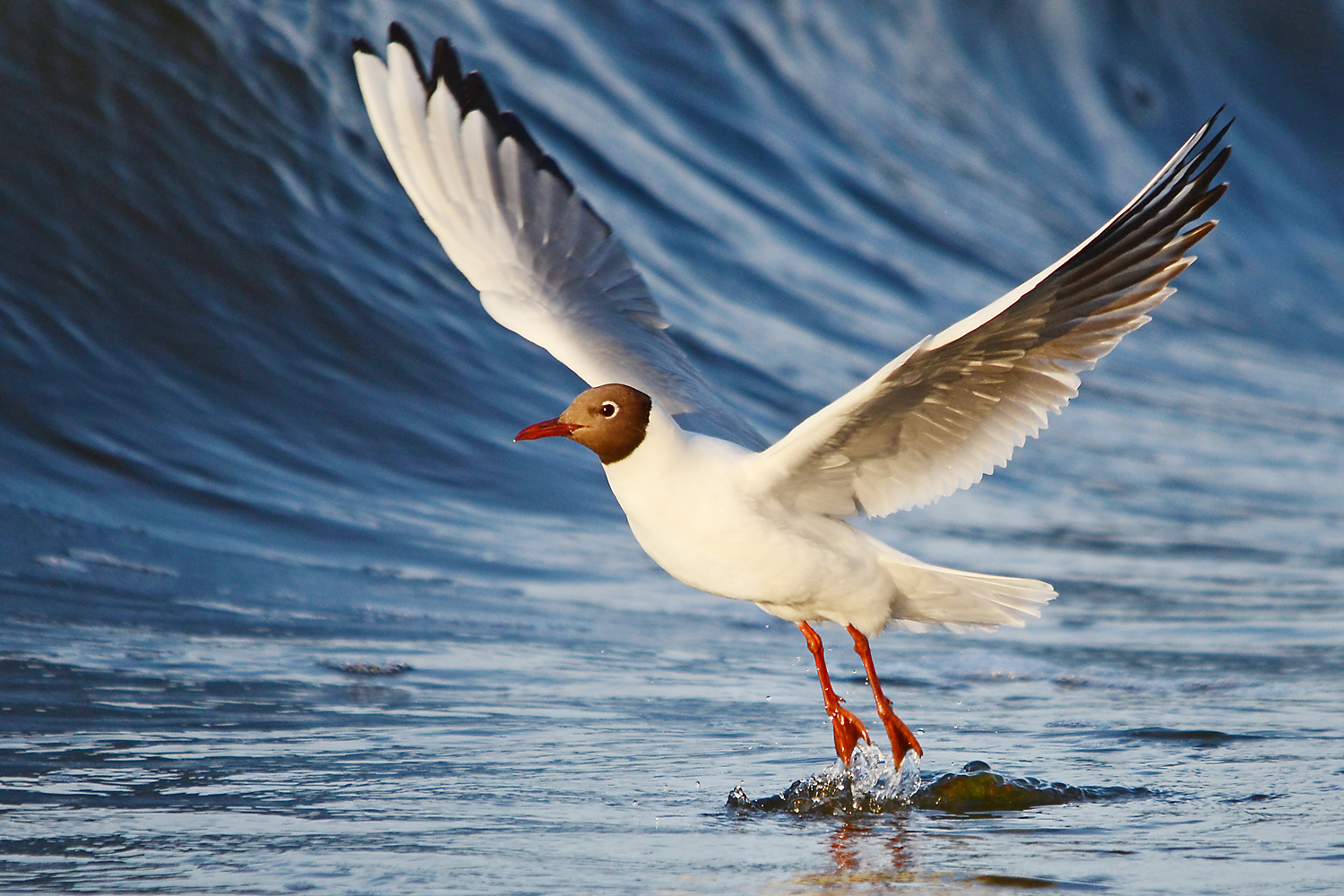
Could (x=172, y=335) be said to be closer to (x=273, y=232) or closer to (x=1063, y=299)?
(x=273, y=232)

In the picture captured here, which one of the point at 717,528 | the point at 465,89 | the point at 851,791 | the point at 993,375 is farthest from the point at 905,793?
the point at 465,89

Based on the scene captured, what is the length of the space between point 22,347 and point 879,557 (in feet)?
15.5

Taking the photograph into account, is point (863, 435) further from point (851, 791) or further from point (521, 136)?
point (521, 136)

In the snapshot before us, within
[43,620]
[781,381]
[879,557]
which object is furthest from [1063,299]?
[781,381]

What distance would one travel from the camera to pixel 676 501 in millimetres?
4348

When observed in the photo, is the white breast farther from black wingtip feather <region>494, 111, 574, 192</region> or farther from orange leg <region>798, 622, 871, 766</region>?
black wingtip feather <region>494, 111, 574, 192</region>

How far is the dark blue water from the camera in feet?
12.4

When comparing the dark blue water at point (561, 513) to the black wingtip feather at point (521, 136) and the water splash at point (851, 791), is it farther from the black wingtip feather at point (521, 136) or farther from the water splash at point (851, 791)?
the black wingtip feather at point (521, 136)

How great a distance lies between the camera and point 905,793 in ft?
14.1

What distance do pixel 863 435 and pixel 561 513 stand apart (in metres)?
3.46

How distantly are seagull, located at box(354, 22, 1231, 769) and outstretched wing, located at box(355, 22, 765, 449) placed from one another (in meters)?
0.01

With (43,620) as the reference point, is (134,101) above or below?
above

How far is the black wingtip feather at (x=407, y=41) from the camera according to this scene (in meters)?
5.47

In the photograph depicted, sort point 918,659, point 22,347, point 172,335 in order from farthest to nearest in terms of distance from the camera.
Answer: point 172,335
point 22,347
point 918,659
